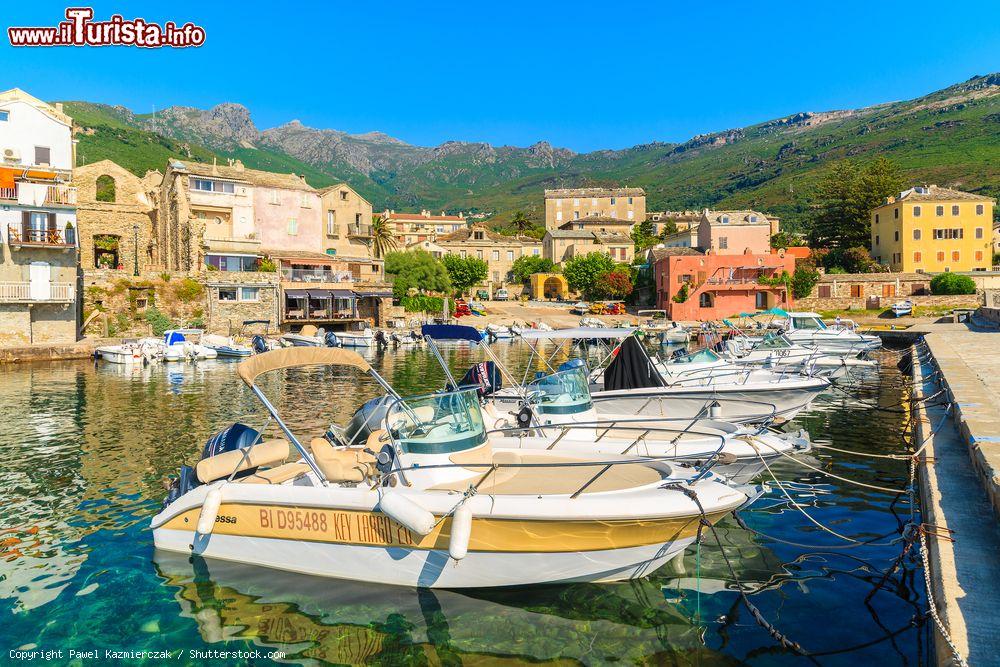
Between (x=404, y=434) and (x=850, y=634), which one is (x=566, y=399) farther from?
(x=850, y=634)

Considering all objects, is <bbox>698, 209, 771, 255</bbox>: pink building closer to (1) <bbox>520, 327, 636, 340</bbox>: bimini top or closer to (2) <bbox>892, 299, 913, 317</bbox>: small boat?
(2) <bbox>892, 299, 913, 317</bbox>: small boat

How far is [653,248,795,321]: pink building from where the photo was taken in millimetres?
64438

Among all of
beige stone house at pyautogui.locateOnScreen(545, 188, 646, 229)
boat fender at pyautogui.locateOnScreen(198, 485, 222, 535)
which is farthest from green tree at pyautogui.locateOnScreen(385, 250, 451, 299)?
boat fender at pyautogui.locateOnScreen(198, 485, 222, 535)

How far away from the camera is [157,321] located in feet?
158

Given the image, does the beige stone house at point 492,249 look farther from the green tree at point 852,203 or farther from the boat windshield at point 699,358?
the boat windshield at point 699,358

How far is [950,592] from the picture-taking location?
19.4ft

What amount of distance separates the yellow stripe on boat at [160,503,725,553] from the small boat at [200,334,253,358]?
3524cm

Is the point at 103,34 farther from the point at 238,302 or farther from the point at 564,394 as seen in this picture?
the point at 564,394

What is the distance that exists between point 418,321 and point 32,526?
48.9 metres

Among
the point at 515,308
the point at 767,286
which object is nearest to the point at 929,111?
the point at 767,286

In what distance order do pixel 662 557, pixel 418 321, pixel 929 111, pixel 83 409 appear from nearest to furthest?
pixel 662 557 < pixel 83 409 < pixel 418 321 < pixel 929 111

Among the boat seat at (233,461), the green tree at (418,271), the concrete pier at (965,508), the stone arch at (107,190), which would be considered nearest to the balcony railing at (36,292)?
the stone arch at (107,190)

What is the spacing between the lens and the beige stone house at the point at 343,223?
66.4m

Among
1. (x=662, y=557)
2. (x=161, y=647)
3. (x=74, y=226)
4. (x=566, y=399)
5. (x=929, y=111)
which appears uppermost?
(x=929, y=111)
